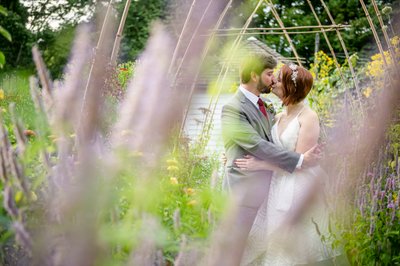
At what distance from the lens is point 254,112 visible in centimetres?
328

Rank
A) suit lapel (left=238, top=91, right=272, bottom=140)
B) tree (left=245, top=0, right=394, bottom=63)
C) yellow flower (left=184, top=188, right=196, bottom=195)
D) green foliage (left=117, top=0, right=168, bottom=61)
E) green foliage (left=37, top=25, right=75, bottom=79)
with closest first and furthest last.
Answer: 1. green foliage (left=37, top=25, right=75, bottom=79)
2. yellow flower (left=184, top=188, right=196, bottom=195)
3. suit lapel (left=238, top=91, right=272, bottom=140)
4. green foliage (left=117, top=0, right=168, bottom=61)
5. tree (left=245, top=0, right=394, bottom=63)

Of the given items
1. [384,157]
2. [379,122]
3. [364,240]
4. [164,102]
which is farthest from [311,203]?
[384,157]

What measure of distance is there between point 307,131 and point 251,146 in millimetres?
278

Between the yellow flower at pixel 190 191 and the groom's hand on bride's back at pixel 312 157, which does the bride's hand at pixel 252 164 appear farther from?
the yellow flower at pixel 190 191

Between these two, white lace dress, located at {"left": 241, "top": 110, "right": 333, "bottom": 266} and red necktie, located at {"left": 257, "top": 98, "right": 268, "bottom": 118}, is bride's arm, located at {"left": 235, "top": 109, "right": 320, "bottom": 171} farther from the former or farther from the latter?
red necktie, located at {"left": 257, "top": 98, "right": 268, "bottom": 118}

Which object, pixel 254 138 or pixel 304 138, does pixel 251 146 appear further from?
pixel 304 138

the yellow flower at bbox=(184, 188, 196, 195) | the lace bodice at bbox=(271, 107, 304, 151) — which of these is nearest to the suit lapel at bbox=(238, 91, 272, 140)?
the lace bodice at bbox=(271, 107, 304, 151)

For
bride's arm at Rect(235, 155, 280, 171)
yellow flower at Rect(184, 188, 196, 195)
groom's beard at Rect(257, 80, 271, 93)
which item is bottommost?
bride's arm at Rect(235, 155, 280, 171)

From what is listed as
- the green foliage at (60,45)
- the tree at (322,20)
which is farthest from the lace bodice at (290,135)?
the tree at (322,20)

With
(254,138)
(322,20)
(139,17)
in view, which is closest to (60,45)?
(254,138)

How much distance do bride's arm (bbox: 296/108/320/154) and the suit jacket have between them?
0.09 metres

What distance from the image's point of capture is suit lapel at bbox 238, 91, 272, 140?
3.26 meters

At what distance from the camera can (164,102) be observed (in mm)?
803

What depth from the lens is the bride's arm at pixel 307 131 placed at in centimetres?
311
